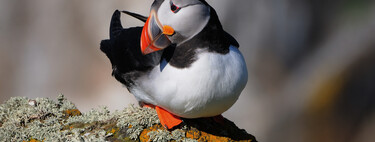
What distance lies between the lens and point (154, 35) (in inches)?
Result: 120

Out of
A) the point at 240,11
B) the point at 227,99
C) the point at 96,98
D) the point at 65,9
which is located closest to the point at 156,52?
the point at 227,99

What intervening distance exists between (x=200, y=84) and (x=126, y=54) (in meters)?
0.90

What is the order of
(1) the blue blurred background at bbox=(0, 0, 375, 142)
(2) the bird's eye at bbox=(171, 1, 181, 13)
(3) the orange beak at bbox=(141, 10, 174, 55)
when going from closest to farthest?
(2) the bird's eye at bbox=(171, 1, 181, 13) → (3) the orange beak at bbox=(141, 10, 174, 55) → (1) the blue blurred background at bbox=(0, 0, 375, 142)

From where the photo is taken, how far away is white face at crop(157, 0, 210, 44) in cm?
292

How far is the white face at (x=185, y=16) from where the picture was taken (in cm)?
292

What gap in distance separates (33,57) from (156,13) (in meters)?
6.91

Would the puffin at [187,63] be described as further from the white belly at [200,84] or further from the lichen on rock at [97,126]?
the lichen on rock at [97,126]

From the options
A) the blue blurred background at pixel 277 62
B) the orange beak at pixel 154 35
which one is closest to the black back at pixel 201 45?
the orange beak at pixel 154 35

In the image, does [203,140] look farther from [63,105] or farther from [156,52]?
[63,105]

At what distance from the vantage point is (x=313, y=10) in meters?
7.41

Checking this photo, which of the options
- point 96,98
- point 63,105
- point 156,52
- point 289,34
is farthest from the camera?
point 96,98

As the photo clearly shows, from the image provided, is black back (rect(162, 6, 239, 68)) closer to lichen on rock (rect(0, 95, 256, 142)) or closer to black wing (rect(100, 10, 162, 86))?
black wing (rect(100, 10, 162, 86))

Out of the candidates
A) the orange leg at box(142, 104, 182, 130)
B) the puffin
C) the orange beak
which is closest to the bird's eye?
the puffin

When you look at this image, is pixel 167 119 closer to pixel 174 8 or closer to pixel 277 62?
pixel 174 8
